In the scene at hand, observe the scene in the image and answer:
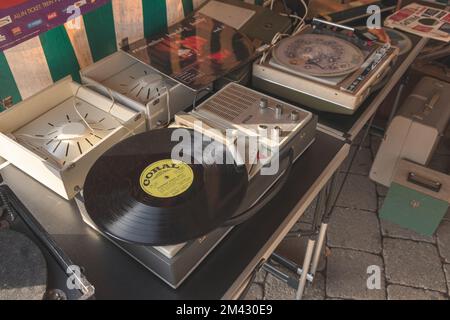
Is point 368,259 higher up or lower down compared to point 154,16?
lower down

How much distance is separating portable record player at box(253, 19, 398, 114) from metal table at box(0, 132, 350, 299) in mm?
218

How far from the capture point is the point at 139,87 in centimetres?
119

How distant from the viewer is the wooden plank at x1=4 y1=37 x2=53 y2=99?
109 cm

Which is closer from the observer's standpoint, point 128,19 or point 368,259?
point 128,19

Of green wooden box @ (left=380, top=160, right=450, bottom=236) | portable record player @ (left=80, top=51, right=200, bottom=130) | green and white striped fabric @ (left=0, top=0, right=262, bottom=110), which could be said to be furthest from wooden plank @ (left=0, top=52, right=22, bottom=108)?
green wooden box @ (left=380, top=160, right=450, bottom=236)

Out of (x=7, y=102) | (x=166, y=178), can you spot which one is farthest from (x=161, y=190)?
(x=7, y=102)

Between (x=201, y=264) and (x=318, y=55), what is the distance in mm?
758

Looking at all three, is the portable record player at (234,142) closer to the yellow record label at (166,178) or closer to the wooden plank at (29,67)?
the yellow record label at (166,178)

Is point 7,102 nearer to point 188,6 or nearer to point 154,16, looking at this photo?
point 154,16

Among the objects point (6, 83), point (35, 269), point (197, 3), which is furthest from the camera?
point (197, 3)

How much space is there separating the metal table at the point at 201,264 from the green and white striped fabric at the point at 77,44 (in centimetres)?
25

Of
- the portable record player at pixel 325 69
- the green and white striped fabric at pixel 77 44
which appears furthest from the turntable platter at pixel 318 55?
the green and white striped fabric at pixel 77 44

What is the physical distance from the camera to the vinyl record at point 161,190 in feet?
2.55

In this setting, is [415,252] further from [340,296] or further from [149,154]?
[149,154]
